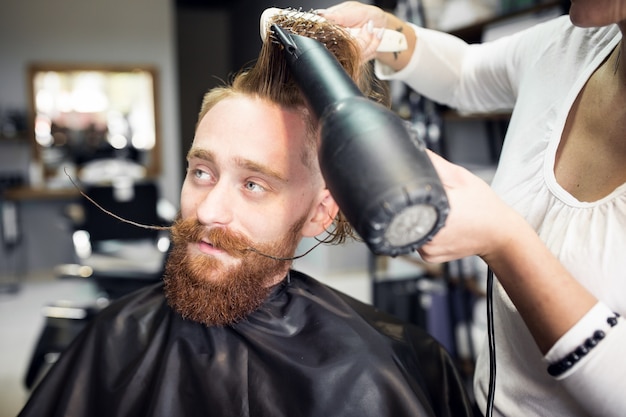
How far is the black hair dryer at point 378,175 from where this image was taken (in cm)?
48

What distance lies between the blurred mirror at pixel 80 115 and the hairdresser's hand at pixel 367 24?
15.4 ft

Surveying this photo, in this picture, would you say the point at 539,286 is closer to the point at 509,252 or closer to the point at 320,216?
the point at 509,252

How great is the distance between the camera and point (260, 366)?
1.02 meters

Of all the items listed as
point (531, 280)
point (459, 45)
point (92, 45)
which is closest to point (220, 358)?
point (531, 280)

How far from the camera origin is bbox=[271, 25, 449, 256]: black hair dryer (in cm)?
48

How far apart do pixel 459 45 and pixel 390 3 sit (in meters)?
1.46

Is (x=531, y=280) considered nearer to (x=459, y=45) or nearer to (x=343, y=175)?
(x=343, y=175)

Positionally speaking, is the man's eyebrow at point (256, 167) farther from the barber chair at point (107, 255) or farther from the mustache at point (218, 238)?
the barber chair at point (107, 255)

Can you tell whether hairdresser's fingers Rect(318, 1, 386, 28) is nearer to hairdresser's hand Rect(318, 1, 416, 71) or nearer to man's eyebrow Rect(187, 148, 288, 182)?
hairdresser's hand Rect(318, 1, 416, 71)

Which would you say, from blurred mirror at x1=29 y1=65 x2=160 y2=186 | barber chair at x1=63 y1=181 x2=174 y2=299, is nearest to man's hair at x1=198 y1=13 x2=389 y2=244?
barber chair at x1=63 y1=181 x2=174 y2=299

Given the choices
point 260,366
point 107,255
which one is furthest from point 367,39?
point 107,255

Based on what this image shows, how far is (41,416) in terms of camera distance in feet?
3.47

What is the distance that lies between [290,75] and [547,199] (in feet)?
→ 1.44

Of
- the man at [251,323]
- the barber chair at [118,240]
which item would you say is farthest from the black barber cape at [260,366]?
the barber chair at [118,240]
